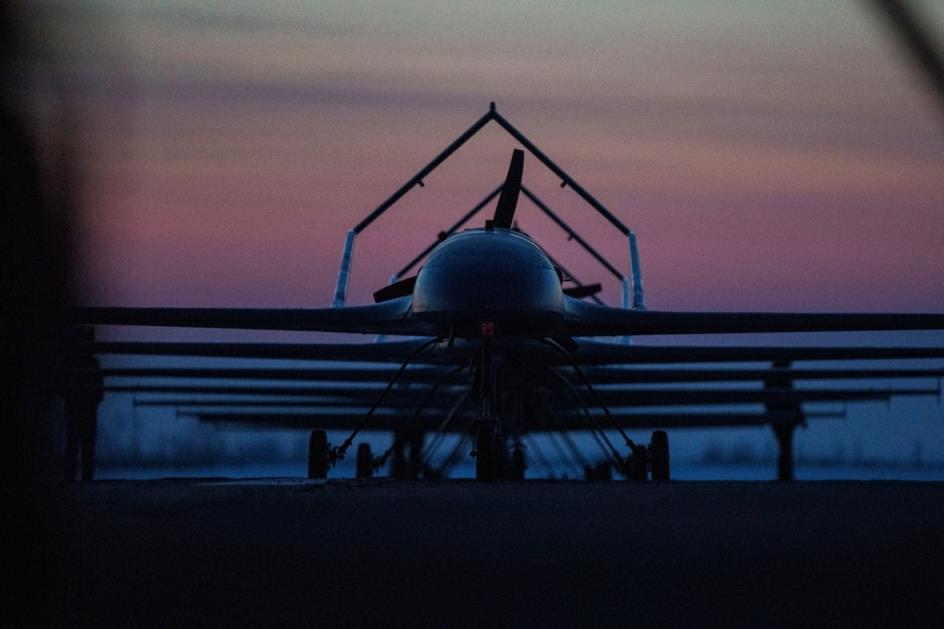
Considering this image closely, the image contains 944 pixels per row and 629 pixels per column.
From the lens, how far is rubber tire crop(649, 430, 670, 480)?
20.4 meters

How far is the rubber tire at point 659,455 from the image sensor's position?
20.4 meters

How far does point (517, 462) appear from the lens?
29250 millimetres

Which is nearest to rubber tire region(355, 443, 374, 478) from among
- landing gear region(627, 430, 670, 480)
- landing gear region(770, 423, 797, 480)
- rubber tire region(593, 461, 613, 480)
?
landing gear region(627, 430, 670, 480)

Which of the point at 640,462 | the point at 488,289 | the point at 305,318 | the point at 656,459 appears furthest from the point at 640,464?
the point at 305,318

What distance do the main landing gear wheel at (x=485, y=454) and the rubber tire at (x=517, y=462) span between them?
11754 millimetres

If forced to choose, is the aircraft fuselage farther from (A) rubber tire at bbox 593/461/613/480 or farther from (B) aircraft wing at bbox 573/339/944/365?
(A) rubber tire at bbox 593/461/613/480

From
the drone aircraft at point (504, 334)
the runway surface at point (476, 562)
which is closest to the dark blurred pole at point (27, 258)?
the runway surface at point (476, 562)

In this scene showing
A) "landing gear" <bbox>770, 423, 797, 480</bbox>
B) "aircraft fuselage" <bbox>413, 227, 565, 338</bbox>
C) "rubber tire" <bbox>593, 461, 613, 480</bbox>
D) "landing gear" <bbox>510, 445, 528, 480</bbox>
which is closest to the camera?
"aircraft fuselage" <bbox>413, 227, 565, 338</bbox>

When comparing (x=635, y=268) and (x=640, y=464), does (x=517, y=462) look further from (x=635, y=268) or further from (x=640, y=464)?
(x=640, y=464)

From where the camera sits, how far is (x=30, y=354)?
3.40 meters

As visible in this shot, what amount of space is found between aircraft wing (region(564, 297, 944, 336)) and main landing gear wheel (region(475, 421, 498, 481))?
3.94 metres

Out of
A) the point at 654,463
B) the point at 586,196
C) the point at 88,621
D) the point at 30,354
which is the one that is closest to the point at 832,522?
the point at 88,621

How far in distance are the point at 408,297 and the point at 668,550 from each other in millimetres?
14652

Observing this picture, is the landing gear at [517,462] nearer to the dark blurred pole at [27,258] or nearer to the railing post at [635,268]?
the railing post at [635,268]
